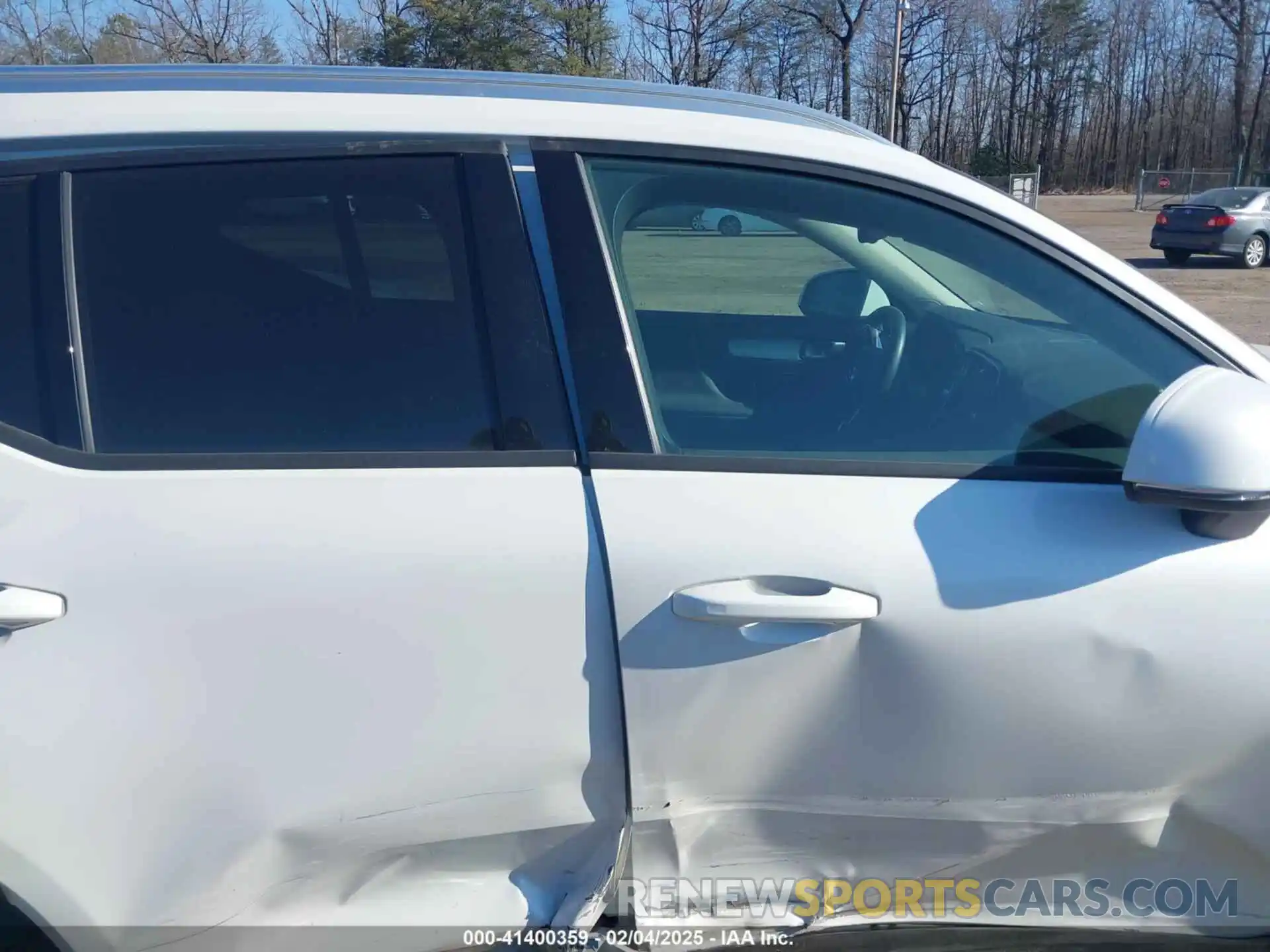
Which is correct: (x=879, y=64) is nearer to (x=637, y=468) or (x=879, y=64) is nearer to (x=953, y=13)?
(x=953, y=13)

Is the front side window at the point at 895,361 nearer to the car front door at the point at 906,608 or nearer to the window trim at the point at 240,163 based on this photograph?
the car front door at the point at 906,608

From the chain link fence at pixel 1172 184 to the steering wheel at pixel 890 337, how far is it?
49370 mm

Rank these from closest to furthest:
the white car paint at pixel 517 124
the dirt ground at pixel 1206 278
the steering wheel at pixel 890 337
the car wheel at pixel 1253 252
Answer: the white car paint at pixel 517 124 < the steering wheel at pixel 890 337 < the dirt ground at pixel 1206 278 < the car wheel at pixel 1253 252

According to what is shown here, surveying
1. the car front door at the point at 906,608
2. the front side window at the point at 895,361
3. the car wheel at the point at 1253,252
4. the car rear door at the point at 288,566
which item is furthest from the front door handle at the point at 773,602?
the car wheel at the point at 1253,252

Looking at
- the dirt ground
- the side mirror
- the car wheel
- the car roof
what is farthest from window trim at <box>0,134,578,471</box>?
the car wheel

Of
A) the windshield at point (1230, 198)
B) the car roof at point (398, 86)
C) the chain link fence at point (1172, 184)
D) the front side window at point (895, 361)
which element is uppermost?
the chain link fence at point (1172, 184)

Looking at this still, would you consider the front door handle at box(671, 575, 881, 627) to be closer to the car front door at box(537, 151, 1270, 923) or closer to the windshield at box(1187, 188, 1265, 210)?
the car front door at box(537, 151, 1270, 923)

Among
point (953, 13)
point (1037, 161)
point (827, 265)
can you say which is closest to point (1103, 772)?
point (827, 265)

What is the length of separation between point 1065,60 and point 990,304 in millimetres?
74453

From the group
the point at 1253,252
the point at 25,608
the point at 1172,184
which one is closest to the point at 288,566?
the point at 25,608

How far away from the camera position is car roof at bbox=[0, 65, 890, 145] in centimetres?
195

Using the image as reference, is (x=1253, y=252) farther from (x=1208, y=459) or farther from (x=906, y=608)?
(x=906, y=608)

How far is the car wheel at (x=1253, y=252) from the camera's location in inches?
828

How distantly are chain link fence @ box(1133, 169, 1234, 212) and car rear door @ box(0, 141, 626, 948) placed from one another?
165ft
